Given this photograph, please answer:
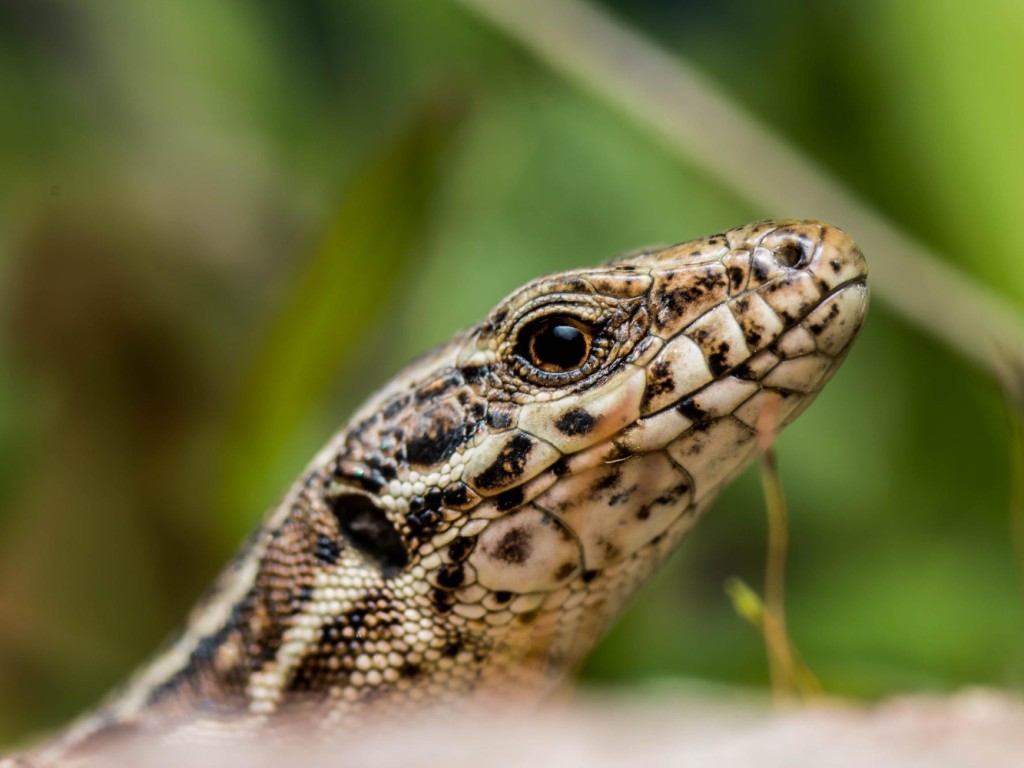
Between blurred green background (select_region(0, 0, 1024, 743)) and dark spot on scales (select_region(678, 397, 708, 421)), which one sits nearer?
dark spot on scales (select_region(678, 397, 708, 421))

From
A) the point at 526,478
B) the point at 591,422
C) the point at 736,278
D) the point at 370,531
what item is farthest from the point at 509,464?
the point at 736,278

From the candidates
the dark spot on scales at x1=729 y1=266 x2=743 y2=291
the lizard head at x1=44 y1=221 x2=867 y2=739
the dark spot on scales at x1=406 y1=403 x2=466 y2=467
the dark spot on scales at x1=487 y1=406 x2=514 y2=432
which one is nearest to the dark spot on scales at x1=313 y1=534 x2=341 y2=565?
the lizard head at x1=44 y1=221 x2=867 y2=739

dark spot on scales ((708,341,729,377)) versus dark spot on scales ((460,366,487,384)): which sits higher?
dark spot on scales ((708,341,729,377))

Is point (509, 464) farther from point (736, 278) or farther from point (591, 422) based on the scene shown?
point (736, 278)

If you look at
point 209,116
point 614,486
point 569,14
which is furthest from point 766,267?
point 209,116

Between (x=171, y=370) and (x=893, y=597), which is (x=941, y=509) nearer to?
(x=893, y=597)

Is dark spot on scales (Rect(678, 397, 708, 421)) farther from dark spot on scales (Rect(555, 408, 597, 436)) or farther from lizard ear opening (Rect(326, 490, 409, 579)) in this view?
lizard ear opening (Rect(326, 490, 409, 579))
